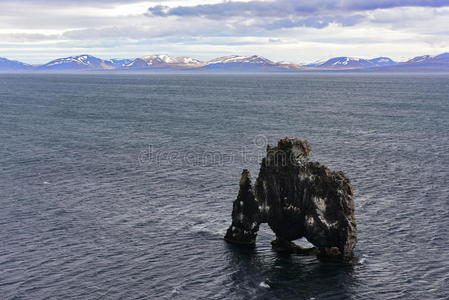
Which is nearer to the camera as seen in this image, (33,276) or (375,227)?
(33,276)

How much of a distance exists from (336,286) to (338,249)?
777 centimetres

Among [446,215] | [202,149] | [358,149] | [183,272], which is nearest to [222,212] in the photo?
[183,272]

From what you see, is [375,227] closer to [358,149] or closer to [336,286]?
[336,286]

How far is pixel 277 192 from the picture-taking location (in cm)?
7381
